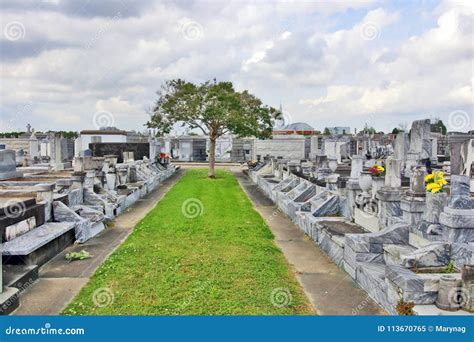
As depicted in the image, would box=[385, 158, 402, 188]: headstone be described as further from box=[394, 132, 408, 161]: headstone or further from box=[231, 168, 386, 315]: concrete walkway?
box=[394, 132, 408, 161]: headstone

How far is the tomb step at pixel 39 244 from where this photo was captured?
24.0 ft

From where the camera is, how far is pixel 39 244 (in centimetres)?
774

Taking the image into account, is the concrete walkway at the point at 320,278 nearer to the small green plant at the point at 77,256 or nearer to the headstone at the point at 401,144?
the small green plant at the point at 77,256

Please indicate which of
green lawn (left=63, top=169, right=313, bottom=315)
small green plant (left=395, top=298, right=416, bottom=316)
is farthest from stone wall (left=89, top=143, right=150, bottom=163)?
small green plant (left=395, top=298, right=416, bottom=316)

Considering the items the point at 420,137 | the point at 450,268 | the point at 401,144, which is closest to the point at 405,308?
the point at 450,268

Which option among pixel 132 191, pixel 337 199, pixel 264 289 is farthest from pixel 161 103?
pixel 264 289

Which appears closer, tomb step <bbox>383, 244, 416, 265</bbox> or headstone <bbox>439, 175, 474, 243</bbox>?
headstone <bbox>439, 175, 474, 243</bbox>

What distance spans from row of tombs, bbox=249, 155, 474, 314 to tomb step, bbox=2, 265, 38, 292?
206 inches

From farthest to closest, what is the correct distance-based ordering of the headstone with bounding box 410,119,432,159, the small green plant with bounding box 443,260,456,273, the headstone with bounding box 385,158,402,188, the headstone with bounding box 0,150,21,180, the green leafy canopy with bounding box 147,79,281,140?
1. the green leafy canopy with bounding box 147,79,281,140
2. the headstone with bounding box 410,119,432,159
3. the headstone with bounding box 0,150,21,180
4. the headstone with bounding box 385,158,402,188
5. the small green plant with bounding box 443,260,456,273

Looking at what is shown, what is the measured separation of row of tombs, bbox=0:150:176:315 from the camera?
23.1ft

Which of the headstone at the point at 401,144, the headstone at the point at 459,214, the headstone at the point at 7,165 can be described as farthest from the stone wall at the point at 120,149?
the headstone at the point at 459,214

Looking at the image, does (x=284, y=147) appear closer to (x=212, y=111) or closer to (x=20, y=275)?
(x=212, y=111)

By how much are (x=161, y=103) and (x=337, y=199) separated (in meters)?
18.1

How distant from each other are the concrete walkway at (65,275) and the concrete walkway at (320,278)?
3620mm
